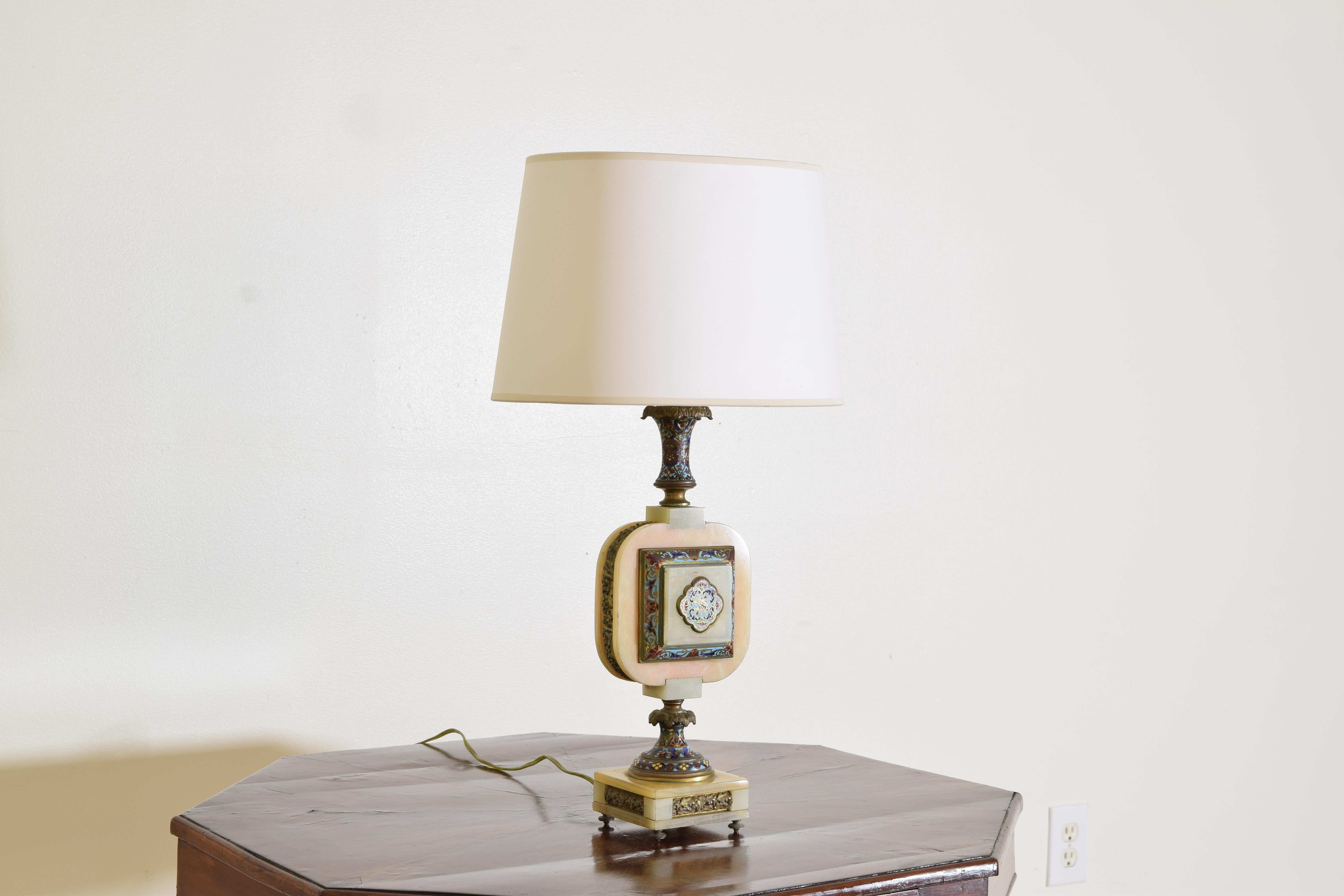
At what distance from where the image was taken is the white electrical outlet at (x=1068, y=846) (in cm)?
201

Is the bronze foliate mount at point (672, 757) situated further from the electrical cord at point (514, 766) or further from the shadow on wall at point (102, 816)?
the shadow on wall at point (102, 816)

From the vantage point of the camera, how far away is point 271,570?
5.15 ft

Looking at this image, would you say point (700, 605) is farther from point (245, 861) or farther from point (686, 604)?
point (245, 861)

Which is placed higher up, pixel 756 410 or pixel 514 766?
pixel 756 410

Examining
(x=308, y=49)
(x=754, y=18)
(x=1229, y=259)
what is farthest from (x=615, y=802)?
(x=1229, y=259)

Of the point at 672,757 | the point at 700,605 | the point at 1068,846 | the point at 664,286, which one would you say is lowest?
the point at 1068,846

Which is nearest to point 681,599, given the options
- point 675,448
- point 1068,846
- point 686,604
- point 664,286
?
point 686,604

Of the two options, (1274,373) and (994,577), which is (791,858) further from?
(1274,373)

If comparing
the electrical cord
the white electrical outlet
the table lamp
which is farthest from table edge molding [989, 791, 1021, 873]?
the white electrical outlet

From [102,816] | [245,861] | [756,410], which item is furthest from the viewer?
[756,410]

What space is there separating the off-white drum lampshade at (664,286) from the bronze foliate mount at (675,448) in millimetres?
86

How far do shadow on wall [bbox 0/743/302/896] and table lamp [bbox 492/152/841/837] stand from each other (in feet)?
2.03

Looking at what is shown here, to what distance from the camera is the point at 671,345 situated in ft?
3.43

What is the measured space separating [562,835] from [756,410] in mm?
816
